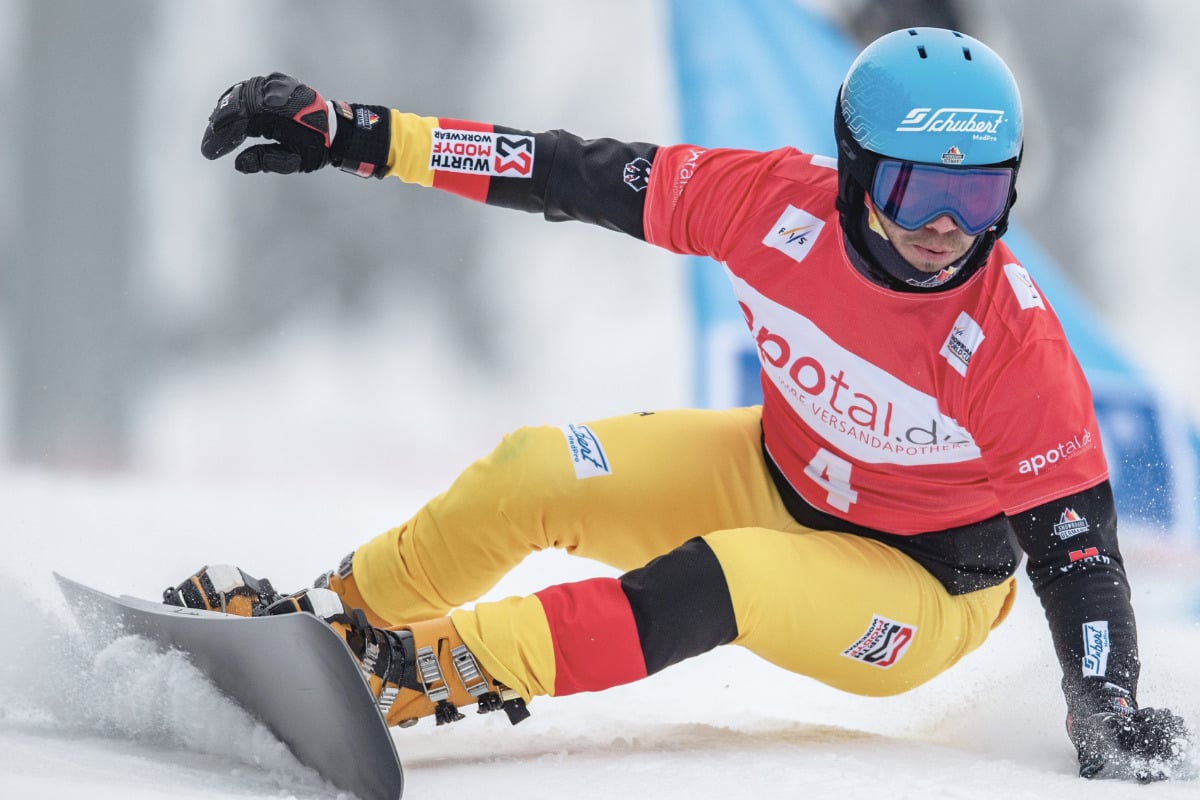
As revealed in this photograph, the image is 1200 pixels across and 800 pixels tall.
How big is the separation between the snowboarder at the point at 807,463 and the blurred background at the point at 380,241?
2.70 metres

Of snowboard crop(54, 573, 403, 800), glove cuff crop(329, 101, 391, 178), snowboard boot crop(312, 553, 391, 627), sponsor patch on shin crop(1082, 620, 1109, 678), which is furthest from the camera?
glove cuff crop(329, 101, 391, 178)

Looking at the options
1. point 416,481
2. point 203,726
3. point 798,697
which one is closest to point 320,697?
point 203,726

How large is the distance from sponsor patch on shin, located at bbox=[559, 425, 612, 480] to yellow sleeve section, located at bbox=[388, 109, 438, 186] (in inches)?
27.1

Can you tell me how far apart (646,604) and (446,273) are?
404 cm

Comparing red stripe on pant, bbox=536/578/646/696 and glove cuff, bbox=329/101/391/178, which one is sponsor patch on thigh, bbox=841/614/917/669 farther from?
glove cuff, bbox=329/101/391/178

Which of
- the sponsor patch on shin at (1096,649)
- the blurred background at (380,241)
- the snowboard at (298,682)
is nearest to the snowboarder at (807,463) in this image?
the sponsor patch on shin at (1096,649)

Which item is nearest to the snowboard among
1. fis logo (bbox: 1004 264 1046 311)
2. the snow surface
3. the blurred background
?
the snow surface

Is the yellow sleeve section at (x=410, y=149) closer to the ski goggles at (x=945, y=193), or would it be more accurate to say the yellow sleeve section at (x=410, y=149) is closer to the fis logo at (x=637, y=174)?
the fis logo at (x=637, y=174)

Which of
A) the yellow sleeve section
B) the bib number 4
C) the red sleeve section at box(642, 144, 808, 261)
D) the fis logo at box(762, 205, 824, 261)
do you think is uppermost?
the yellow sleeve section

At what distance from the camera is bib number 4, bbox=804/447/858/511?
291 cm

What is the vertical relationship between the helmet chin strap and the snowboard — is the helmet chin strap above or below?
above

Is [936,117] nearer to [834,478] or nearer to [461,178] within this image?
[834,478]

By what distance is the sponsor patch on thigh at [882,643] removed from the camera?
272 centimetres

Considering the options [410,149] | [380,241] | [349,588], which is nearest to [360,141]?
[410,149]
